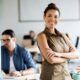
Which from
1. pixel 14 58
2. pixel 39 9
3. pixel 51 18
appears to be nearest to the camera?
→ pixel 51 18

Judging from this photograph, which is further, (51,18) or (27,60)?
(27,60)

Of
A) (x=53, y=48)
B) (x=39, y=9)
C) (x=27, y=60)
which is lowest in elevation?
(x=27, y=60)

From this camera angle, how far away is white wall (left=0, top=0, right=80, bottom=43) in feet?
25.7

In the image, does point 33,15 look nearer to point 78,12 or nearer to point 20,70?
point 78,12

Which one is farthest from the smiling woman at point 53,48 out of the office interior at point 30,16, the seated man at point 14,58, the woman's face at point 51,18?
the office interior at point 30,16

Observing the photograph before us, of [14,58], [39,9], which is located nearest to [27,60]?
[14,58]

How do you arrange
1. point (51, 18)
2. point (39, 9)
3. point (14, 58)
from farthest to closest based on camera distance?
1. point (39, 9)
2. point (14, 58)
3. point (51, 18)

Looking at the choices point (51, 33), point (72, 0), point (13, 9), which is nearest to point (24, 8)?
point (13, 9)

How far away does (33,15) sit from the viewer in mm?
7871

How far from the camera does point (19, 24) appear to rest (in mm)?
7891

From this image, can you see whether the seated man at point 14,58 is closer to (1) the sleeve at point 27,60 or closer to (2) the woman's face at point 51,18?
(1) the sleeve at point 27,60

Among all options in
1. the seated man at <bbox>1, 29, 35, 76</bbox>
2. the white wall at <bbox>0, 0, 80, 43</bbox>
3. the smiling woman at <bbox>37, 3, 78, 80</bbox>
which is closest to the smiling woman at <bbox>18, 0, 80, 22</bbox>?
the white wall at <bbox>0, 0, 80, 43</bbox>

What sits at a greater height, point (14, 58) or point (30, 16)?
point (30, 16)

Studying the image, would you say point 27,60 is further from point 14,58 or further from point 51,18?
point 51,18
